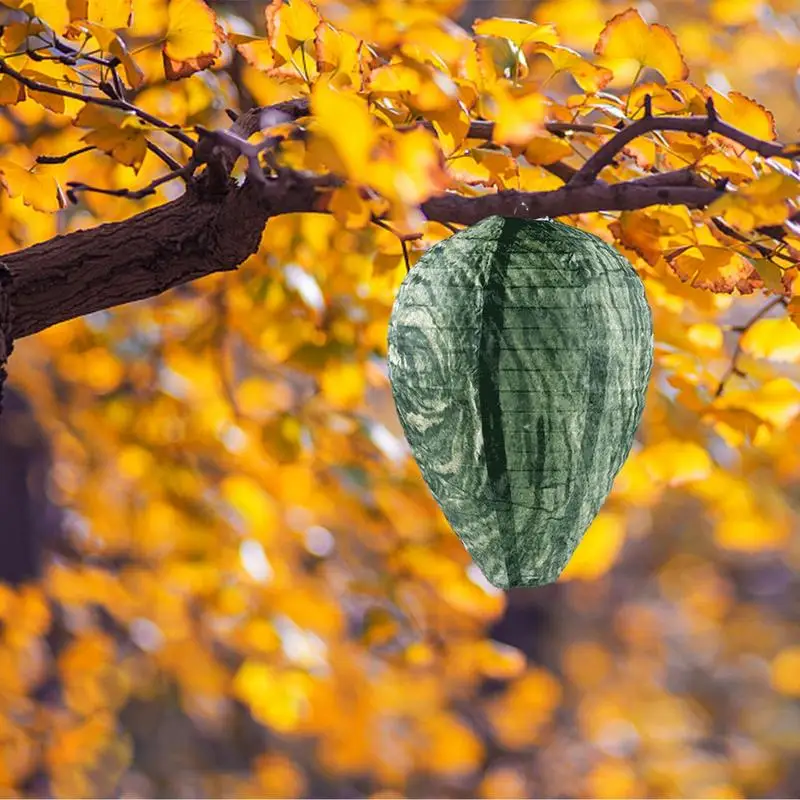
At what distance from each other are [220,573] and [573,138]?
5.11ft

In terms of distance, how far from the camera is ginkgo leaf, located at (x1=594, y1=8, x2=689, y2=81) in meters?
0.91

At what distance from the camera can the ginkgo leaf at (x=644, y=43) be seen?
91cm

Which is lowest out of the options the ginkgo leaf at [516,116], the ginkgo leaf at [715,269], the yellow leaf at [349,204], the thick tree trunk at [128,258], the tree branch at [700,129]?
the thick tree trunk at [128,258]

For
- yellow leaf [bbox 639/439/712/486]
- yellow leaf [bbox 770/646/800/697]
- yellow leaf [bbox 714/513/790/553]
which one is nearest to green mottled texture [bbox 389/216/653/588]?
yellow leaf [bbox 639/439/712/486]

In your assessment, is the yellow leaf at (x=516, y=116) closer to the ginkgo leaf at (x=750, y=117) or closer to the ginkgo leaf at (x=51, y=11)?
the ginkgo leaf at (x=750, y=117)

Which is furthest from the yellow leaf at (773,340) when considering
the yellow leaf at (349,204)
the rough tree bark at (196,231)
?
the yellow leaf at (349,204)

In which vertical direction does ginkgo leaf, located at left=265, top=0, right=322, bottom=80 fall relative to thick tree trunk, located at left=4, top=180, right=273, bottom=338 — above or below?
above

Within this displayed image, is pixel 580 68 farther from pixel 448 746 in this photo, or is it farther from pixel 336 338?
pixel 448 746

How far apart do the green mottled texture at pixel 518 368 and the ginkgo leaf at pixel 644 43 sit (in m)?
0.15

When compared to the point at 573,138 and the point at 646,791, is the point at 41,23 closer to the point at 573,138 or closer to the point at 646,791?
the point at 573,138

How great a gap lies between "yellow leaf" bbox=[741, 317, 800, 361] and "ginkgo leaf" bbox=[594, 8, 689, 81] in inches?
18.6

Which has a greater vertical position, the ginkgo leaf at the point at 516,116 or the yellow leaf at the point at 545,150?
the ginkgo leaf at the point at 516,116

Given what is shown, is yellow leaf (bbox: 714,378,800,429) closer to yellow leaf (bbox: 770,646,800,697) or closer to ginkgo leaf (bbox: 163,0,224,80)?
ginkgo leaf (bbox: 163,0,224,80)

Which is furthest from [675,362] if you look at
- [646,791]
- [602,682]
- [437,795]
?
[602,682]
